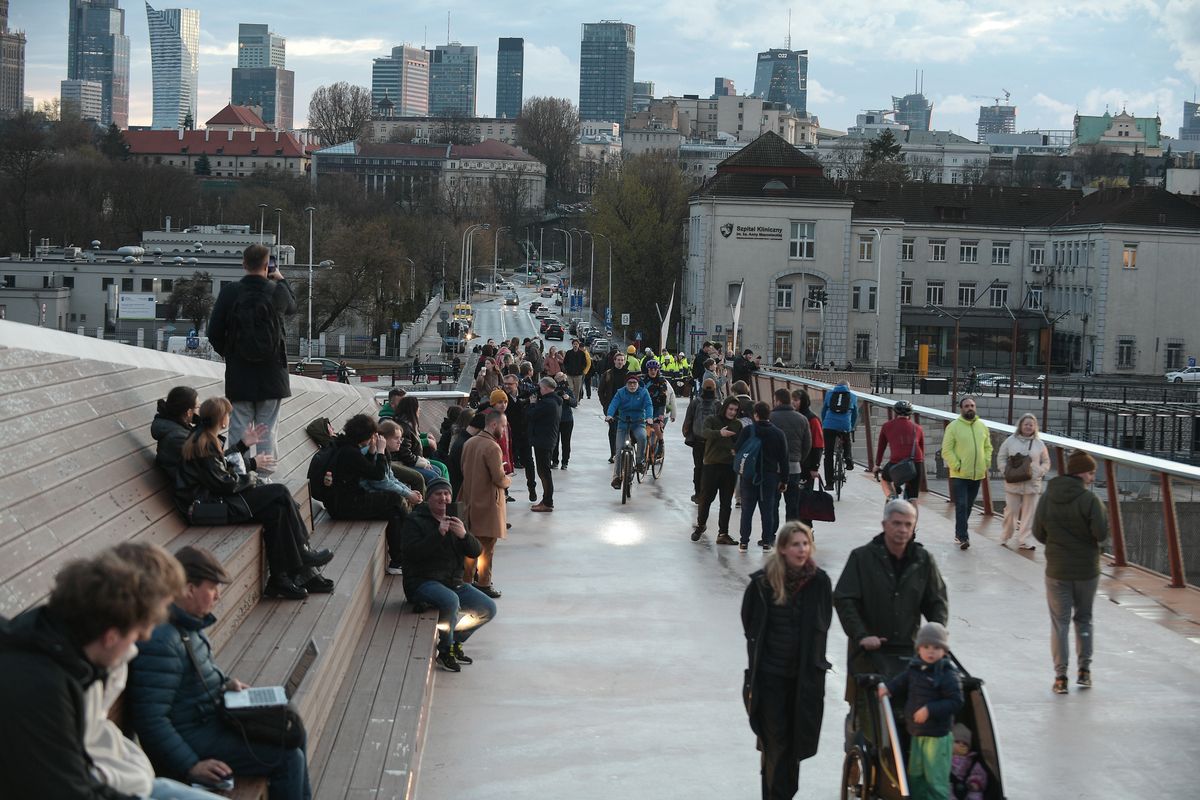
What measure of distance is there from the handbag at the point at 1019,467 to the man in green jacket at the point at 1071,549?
5629mm

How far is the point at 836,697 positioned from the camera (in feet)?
35.9

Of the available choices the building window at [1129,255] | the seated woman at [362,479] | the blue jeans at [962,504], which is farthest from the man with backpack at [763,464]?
the building window at [1129,255]

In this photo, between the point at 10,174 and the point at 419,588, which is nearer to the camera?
the point at 419,588

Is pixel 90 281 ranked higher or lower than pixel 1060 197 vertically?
lower

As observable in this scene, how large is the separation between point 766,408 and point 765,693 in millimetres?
7609

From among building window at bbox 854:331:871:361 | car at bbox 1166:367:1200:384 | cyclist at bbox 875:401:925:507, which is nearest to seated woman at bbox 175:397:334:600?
cyclist at bbox 875:401:925:507

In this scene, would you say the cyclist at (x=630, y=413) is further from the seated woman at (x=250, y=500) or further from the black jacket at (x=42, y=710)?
the black jacket at (x=42, y=710)

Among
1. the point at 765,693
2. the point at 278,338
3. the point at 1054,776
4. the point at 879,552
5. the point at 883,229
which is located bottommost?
the point at 1054,776

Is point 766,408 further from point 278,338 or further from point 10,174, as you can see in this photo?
point 10,174

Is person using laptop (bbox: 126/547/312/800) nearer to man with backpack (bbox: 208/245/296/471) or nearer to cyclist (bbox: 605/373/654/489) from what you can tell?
man with backpack (bbox: 208/245/296/471)

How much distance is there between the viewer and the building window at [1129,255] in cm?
8694

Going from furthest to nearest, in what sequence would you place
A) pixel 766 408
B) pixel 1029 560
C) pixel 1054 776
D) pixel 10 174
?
pixel 10 174, pixel 1029 560, pixel 766 408, pixel 1054 776

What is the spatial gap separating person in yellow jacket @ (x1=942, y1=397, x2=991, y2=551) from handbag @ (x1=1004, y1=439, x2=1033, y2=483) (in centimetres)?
49

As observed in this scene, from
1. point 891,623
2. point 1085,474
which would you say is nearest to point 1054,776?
point 891,623
